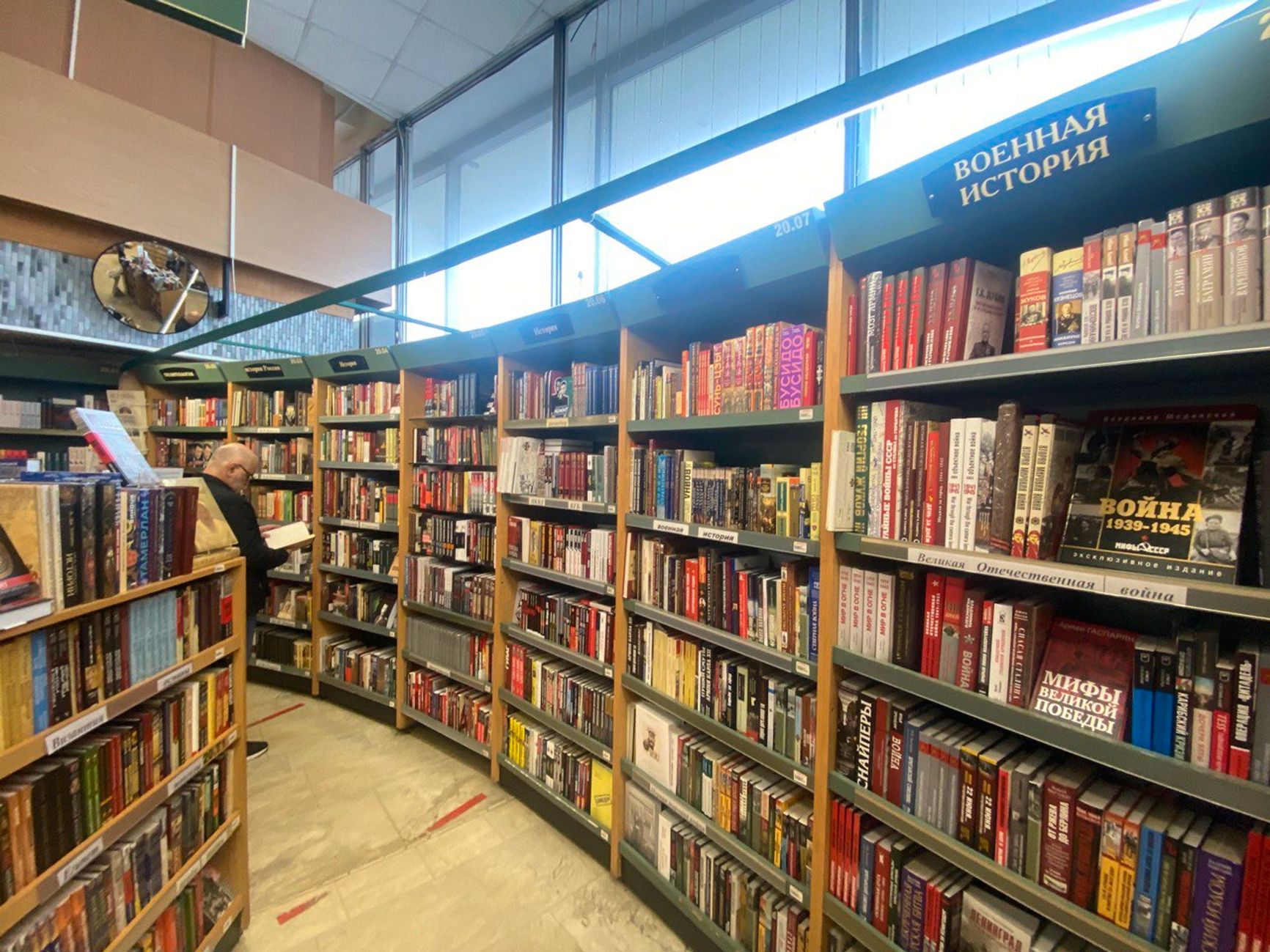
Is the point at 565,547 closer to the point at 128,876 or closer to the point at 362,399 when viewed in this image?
the point at 128,876

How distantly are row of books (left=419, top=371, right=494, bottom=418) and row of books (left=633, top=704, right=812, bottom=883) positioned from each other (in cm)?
190

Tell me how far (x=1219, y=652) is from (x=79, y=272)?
568 cm

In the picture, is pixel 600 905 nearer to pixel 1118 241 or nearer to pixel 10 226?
pixel 1118 241

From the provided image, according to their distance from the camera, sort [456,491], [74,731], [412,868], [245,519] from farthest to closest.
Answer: [456,491] → [245,519] → [412,868] → [74,731]

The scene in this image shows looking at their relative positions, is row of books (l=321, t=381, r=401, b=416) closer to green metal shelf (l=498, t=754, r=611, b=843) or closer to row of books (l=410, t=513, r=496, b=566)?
row of books (l=410, t=513, r=496, b=566)

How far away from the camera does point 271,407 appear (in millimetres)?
4133

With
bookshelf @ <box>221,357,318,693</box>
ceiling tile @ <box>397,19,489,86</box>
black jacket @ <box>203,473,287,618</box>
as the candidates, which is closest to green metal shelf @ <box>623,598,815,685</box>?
black jacket @ <box>203,473,287,618</box>

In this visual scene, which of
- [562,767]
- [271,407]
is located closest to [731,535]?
[562,767]

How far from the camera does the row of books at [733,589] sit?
62.2 inches

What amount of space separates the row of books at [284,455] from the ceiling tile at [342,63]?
2.63m

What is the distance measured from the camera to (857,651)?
1424 mm

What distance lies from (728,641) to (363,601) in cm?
303

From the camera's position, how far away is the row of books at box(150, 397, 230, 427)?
14.4 feet

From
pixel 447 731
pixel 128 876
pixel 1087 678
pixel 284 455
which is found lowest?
pixel 447 731
